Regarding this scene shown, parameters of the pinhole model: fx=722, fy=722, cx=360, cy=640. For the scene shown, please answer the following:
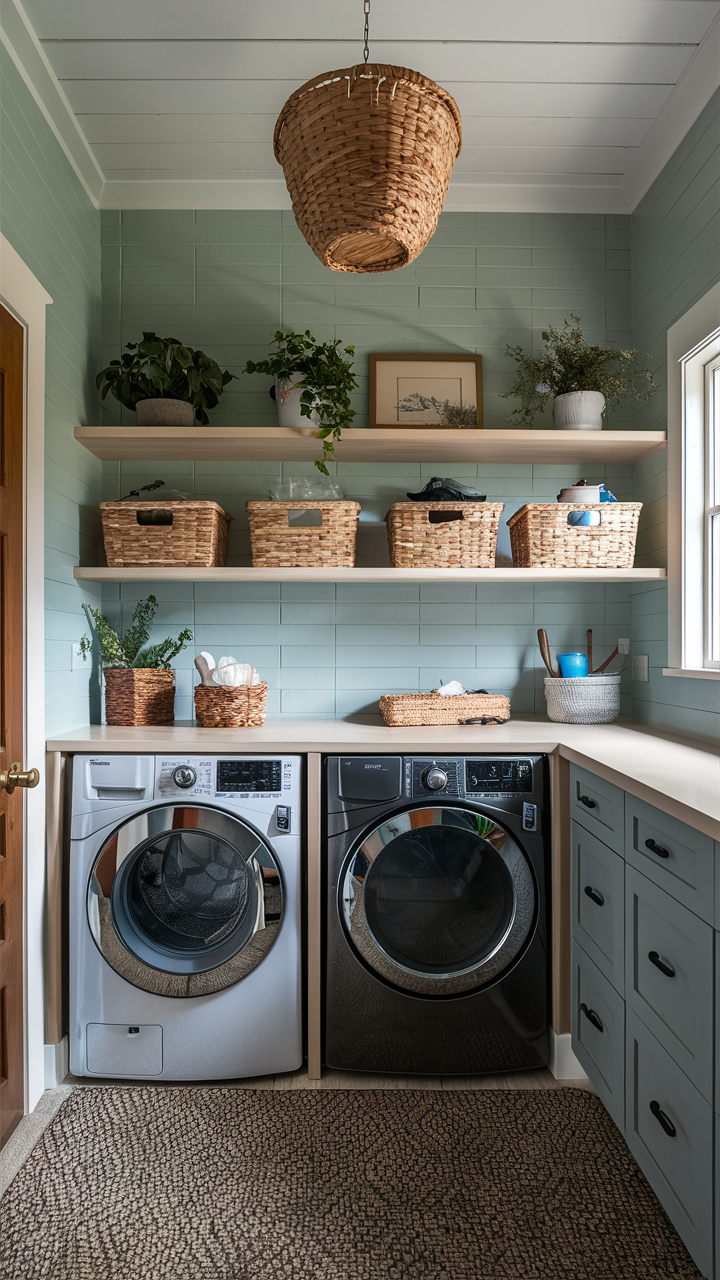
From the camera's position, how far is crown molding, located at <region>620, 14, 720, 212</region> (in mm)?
1938

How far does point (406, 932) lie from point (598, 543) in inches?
52.0

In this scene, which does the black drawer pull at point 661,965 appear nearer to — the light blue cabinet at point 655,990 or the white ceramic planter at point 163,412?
the light blue cabinet at point 655,990

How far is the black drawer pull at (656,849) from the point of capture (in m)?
1.38

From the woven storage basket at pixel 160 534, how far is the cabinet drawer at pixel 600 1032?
5.25 feet

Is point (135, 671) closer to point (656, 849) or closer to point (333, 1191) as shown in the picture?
point (333, 1191)

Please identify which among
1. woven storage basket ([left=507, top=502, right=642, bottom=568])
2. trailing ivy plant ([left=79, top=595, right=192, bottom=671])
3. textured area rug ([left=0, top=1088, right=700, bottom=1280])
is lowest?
textured area rug ([left=0, top=1088, right=700, bottom=1280])

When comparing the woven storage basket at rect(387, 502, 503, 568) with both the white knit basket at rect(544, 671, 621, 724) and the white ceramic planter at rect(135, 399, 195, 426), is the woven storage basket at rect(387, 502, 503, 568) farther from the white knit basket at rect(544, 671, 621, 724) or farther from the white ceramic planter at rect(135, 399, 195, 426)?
the white ceramic planter at rect(135, 399, 195, 426)

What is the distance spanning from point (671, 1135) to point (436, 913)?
775 millimetres

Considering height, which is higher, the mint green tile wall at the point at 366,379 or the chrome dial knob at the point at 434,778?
the mint green tile wall at the point at 366,379

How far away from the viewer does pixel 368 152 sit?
138 cm

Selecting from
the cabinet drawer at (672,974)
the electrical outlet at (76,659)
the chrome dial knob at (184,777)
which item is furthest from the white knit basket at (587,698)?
the electrical outlet at (76,659)

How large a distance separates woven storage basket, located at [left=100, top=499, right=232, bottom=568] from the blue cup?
4.06 ft

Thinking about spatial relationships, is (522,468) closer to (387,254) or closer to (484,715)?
(484,715)

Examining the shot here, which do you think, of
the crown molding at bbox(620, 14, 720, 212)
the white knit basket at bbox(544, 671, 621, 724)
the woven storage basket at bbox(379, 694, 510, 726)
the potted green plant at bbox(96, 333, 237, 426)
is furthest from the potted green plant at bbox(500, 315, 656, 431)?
the potted green plant at bbox(96, 333, 237, 426)
